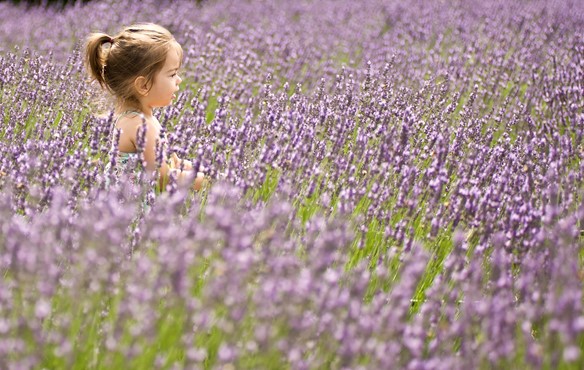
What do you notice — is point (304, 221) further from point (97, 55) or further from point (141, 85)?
point (97, 55)

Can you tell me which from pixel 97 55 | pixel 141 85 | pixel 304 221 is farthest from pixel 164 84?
pixel 304 221

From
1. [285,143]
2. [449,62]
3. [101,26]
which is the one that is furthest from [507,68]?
[101,26]

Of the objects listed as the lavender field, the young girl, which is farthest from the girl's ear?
the lavender field

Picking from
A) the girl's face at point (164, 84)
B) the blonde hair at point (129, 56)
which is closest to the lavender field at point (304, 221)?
the girl's face at point (164, 84)

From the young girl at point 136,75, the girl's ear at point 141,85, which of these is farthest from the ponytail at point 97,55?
the girl's ear at point 141,85

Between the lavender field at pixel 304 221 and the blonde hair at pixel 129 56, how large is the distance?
0.19 metres

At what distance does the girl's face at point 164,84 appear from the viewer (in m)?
3.62

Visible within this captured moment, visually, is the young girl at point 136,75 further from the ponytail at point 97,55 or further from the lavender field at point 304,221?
the lavender field at point 304,221

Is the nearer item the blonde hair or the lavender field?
the lavender field

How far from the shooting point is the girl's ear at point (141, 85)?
3591mm

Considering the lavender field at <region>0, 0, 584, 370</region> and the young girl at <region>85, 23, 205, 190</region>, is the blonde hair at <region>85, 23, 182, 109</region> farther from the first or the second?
the lavender field at <region>0, 0, 584, 370</region>

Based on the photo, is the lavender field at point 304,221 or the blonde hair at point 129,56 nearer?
the lavender field at point 304,221

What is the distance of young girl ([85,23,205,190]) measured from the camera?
3.56 metres

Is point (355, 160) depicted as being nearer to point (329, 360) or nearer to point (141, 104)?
point (141, 104)
